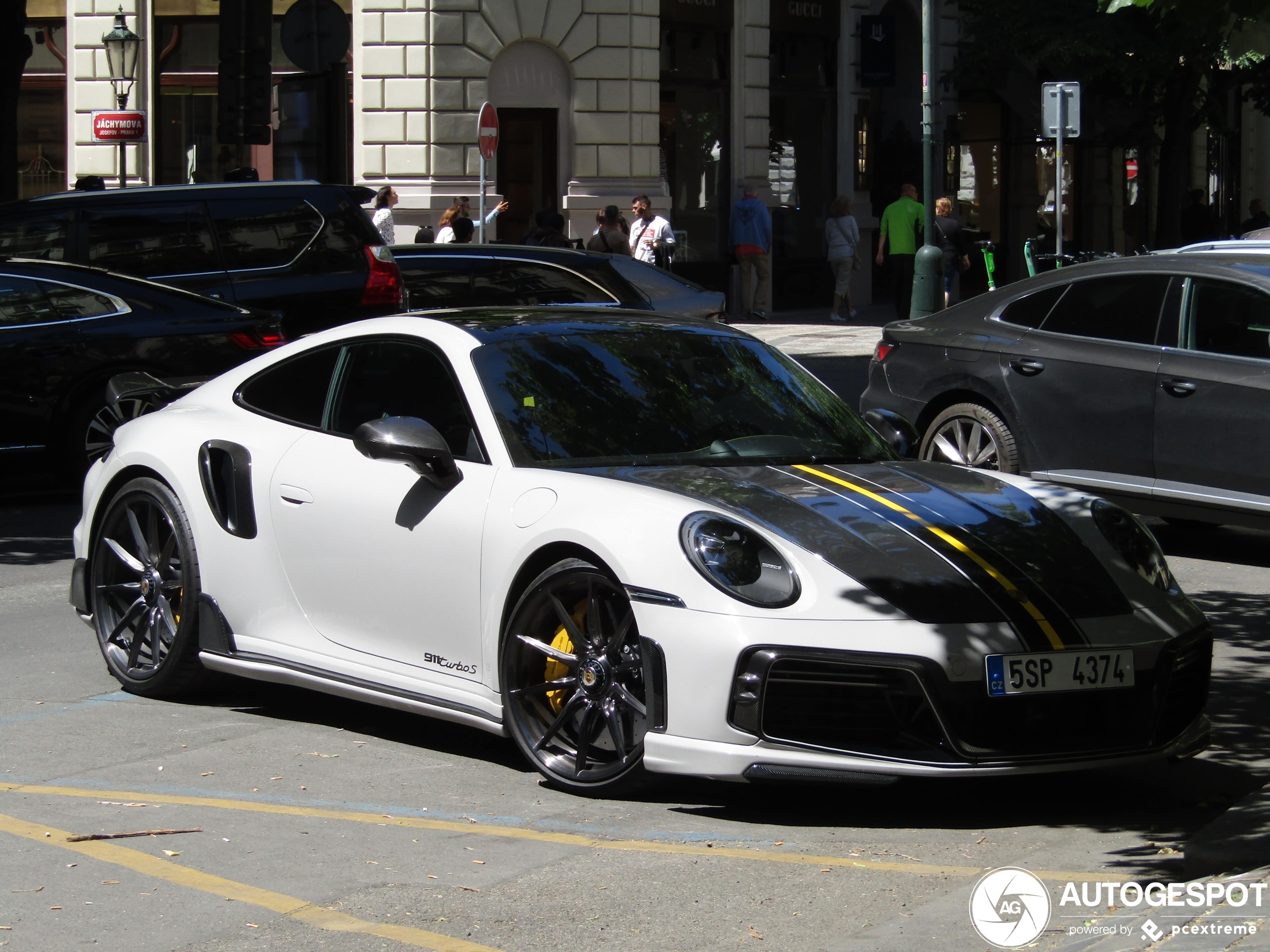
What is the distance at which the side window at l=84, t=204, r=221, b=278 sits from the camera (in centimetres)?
1324

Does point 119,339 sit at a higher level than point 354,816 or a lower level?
higher

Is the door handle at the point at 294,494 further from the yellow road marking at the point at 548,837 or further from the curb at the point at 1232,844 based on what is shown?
the curb at the point at 1232,844

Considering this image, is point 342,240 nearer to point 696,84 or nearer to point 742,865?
point 742,865

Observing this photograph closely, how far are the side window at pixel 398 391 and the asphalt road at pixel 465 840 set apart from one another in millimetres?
1037

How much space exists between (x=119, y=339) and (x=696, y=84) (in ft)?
61.9

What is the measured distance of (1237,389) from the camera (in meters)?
9.33

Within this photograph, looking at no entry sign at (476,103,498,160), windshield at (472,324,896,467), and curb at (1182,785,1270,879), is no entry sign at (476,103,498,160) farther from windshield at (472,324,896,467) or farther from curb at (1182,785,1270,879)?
curb at (1182,785,1270,879)

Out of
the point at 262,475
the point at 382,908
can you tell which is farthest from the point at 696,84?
the point at 382,908

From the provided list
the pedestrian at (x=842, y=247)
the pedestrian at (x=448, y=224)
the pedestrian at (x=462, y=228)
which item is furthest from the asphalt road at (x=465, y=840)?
the pedestrian at (x=842, y=247)

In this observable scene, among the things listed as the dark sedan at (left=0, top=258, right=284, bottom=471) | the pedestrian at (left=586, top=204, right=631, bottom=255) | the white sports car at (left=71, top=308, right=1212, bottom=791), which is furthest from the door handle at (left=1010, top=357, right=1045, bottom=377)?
the pedestrian at (left=586, top=204, right=631, bottom=255)

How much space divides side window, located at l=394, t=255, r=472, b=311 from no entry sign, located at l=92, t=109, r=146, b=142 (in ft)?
39.2

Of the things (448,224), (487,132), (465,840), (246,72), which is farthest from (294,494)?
(448,224)

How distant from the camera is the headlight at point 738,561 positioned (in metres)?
5.16

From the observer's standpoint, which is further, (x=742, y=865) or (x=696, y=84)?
(x=696, y=84)
